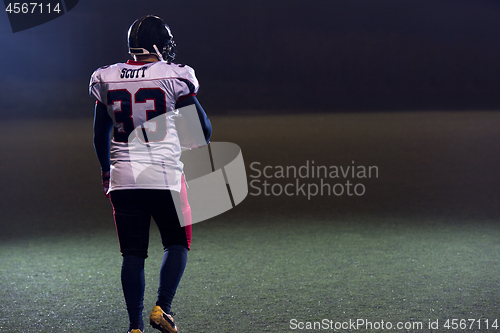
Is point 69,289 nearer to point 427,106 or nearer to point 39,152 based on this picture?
point 39,152

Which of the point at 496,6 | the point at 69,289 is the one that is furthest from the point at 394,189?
the point at 496,6

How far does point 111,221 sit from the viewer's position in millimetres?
3531

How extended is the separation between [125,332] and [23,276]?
0.90 metres

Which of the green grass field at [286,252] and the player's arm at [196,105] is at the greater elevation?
the player's arm at [196,105]

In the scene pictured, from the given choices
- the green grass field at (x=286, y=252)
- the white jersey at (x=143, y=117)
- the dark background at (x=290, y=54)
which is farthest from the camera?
the dark background at (x=290, y=54)

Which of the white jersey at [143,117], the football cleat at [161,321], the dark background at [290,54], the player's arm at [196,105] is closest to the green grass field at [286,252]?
the football cleat at [161,321]

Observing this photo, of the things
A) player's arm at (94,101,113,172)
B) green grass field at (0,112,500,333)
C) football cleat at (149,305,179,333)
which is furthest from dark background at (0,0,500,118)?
football cleat at (149,305,179,333)

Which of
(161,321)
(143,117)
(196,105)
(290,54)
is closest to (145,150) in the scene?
(143,117)

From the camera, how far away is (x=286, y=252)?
2824mm

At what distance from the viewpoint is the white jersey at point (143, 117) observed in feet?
5.23

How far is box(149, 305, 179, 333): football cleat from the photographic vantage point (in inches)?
63.8

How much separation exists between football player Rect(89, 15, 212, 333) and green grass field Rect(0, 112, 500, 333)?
0.96ft

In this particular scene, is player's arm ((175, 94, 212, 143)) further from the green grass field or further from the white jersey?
the green grass field

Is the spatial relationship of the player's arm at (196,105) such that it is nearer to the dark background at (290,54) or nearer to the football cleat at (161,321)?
the football cleat at (161,321)
